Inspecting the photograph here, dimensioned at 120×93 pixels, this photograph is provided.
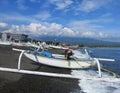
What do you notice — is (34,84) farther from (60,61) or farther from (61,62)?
(61,62)

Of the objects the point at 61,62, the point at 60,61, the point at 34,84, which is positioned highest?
the point at 60,61

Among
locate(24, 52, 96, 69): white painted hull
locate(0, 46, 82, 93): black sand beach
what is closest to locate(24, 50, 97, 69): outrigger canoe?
locate(24, 52, 96, 69): white painted hull

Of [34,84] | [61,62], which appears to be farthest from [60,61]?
[34,84]

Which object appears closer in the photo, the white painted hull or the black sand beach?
the black sand beach

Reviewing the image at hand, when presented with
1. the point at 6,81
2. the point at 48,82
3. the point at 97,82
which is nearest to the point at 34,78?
the point at 48,82

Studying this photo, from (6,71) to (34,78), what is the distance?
2.52 metres

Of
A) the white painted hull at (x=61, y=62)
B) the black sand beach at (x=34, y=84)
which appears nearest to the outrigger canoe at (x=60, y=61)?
the white painted hull at (x=61, y=62)

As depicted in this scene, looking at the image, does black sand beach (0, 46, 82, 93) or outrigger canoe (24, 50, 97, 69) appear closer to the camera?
black sand beach (0, 46, 82, 93)

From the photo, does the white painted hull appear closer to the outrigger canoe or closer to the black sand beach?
the outrigger canoe

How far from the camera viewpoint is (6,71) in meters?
16.4

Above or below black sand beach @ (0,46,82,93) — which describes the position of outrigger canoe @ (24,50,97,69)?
above

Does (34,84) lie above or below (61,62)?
below

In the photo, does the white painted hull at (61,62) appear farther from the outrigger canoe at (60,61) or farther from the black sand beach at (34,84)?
the black sand beach at (34,84)

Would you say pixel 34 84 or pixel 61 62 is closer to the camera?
pixel 34 84
